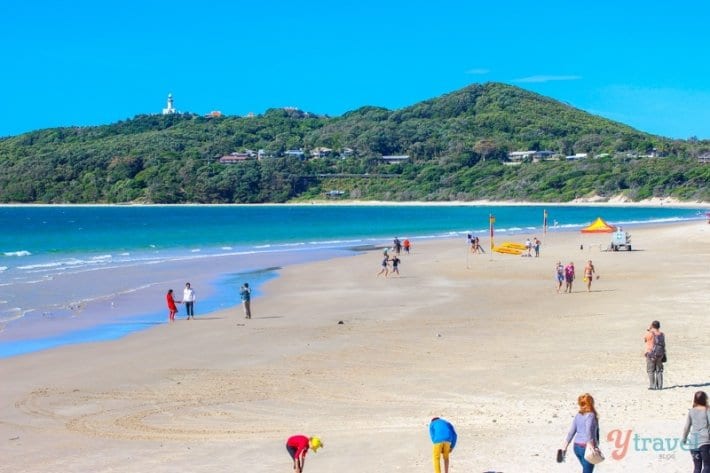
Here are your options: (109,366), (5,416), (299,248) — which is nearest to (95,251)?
(299,248)

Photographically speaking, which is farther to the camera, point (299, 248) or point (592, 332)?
point (299, 248)

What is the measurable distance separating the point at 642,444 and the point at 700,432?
75.0 inches

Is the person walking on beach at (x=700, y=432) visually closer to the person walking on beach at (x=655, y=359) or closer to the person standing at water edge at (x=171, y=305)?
the person walking on beach at (x=655, y=359)

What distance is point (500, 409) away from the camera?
515 inches

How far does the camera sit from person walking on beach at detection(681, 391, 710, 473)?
8.93 metres

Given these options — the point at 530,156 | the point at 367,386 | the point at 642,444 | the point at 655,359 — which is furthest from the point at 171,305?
the point at 530,156

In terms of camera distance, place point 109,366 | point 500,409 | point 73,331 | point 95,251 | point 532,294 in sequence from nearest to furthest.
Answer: point 500,409, point 109,366, point 73,331, point 532,294, point 95,251

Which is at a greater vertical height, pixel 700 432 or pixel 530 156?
pixel 530 156

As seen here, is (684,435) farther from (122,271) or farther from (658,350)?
(122,271)

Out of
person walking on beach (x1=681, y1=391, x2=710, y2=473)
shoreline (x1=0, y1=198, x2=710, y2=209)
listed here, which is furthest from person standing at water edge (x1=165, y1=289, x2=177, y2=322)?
shoreline (x1=0, y1=198, x2=710, y2=209)

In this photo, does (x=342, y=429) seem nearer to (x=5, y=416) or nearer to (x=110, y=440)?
(x=110, y=440)

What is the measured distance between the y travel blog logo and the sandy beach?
34 millimetres

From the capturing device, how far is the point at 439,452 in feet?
31.1

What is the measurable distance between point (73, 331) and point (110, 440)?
1103 cm
